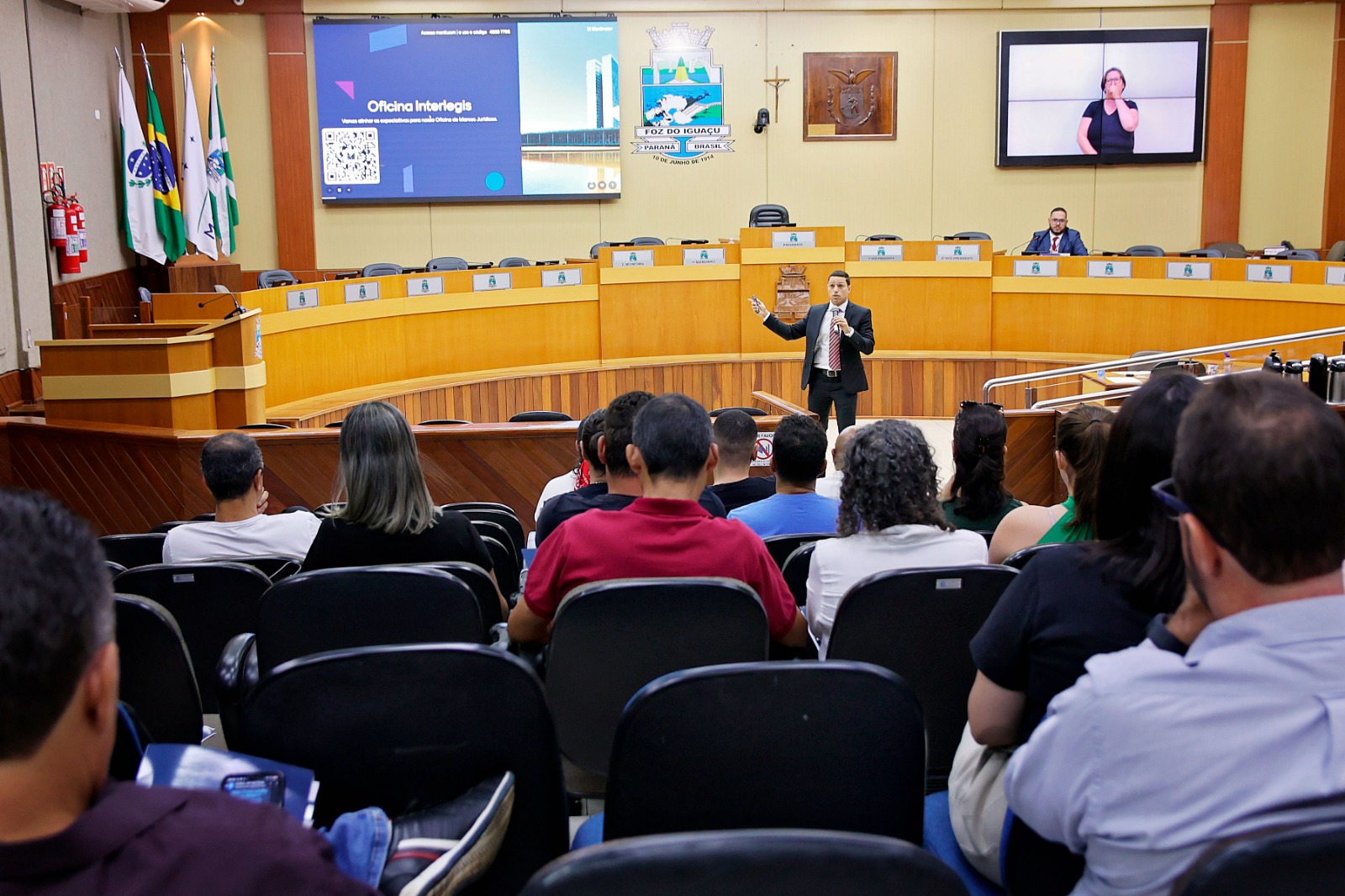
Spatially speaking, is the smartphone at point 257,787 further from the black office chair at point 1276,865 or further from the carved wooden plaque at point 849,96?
the carved wooden plaque at point 849,96

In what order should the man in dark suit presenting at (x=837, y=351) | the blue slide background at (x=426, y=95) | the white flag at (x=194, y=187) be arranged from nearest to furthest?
the man in dark suit presenting at (x=837, y=351) < the white flag at (x=194, y=187) < the blue slide background at (x=426, y=95)

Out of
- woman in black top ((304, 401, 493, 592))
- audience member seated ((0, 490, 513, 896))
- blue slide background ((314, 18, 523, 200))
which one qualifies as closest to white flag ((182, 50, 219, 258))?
blue slide background ((314, 18, 523, 200))

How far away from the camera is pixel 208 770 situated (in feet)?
4.36

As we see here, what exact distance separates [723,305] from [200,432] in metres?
5.88

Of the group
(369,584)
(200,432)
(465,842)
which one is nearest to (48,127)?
(200,432)

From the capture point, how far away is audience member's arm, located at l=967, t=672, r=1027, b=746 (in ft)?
5.48

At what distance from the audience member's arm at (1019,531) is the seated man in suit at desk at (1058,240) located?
8.37 meters

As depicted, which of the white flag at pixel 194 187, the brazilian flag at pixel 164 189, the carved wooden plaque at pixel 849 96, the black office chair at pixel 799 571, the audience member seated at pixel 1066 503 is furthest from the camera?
the carved wooden plaque at pixel 849 96

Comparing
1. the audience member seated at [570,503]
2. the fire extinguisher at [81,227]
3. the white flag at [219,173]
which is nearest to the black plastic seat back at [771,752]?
the audience member seated at [570,503]

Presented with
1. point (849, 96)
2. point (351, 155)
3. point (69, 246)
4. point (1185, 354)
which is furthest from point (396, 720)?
point (849, 96)

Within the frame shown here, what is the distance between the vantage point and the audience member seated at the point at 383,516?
2.89m

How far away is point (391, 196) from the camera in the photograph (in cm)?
1248

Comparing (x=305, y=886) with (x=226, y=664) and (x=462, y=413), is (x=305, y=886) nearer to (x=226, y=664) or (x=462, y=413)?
(x=226, y=664)

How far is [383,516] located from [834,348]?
5.60 meters
